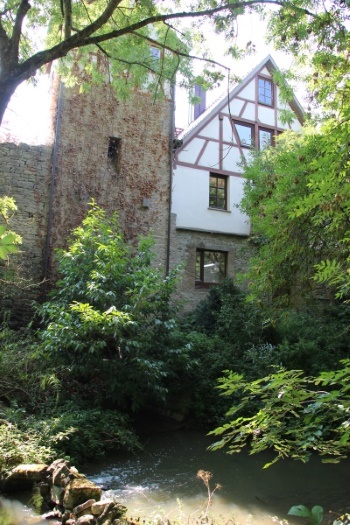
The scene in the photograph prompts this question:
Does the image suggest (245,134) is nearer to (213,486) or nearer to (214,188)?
(214,188)

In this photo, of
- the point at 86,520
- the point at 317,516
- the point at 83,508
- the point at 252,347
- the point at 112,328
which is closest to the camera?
the point at 317,516

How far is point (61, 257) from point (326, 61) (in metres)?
6.05

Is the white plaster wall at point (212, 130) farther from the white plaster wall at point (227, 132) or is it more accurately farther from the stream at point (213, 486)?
the stream at point (213, 486)

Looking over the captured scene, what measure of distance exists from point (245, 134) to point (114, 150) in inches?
187

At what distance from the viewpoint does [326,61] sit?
3969mm

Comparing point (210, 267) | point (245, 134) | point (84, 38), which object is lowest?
point (210, 267)

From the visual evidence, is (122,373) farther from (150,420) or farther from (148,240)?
(148,240)

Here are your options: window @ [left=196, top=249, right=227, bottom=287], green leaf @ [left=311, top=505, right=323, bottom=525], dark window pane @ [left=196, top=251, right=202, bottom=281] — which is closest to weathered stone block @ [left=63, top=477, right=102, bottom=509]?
green leaf @ [left=311, top=505, right=323, bottom=525]

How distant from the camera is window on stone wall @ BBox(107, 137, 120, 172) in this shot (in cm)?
1261

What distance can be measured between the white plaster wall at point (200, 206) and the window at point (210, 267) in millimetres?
800

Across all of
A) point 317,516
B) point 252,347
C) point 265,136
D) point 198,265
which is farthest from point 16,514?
point 265,136

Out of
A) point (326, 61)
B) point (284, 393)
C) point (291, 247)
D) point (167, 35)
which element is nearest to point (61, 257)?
point (167, 35)

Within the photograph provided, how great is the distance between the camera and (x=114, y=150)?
12812 mm

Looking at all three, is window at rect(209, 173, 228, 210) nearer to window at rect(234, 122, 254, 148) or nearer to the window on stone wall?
window at rect(234, 122, 254, 148)
